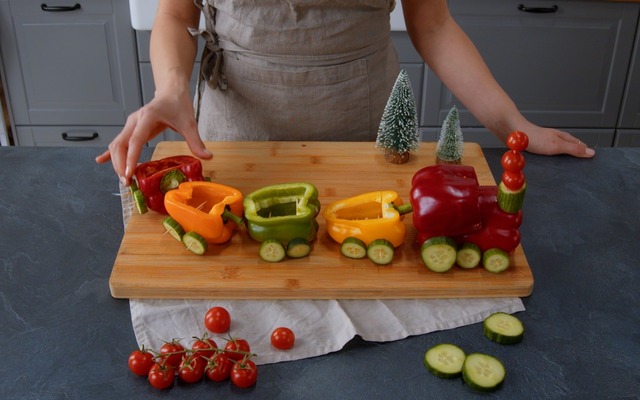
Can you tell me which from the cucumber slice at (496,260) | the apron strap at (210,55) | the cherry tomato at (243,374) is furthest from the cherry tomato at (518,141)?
the apron strap at (210,55)

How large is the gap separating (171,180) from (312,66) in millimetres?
446

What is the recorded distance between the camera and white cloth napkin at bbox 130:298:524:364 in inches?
32.9

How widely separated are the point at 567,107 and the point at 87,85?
2.01 m

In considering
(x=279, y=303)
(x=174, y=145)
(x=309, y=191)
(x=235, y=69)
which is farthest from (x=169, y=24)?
(x=279, y=303)

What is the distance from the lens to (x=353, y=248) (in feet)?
3.17

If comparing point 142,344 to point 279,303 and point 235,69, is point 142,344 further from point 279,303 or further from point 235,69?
point 235,69

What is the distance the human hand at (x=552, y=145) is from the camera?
133 cm

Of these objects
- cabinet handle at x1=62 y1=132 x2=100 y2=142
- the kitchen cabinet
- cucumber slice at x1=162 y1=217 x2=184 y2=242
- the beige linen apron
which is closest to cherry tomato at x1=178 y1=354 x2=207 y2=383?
cucumber slice at x1=162 y1=217 x2=184 y2=242

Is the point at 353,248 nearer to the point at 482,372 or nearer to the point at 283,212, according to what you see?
the point at 283,212

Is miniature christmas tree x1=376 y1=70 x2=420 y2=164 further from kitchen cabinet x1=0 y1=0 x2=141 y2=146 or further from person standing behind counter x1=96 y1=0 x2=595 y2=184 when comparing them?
kitchen cabinet x1=0 y1=0 x2=141 y2=146

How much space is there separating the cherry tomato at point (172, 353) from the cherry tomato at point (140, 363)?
Answer: 17 mm

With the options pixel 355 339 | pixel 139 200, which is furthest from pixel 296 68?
pixel 355 339

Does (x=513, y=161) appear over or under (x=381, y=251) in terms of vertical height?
over

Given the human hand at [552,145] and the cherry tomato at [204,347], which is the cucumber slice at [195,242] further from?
the human hand at [552,145]
